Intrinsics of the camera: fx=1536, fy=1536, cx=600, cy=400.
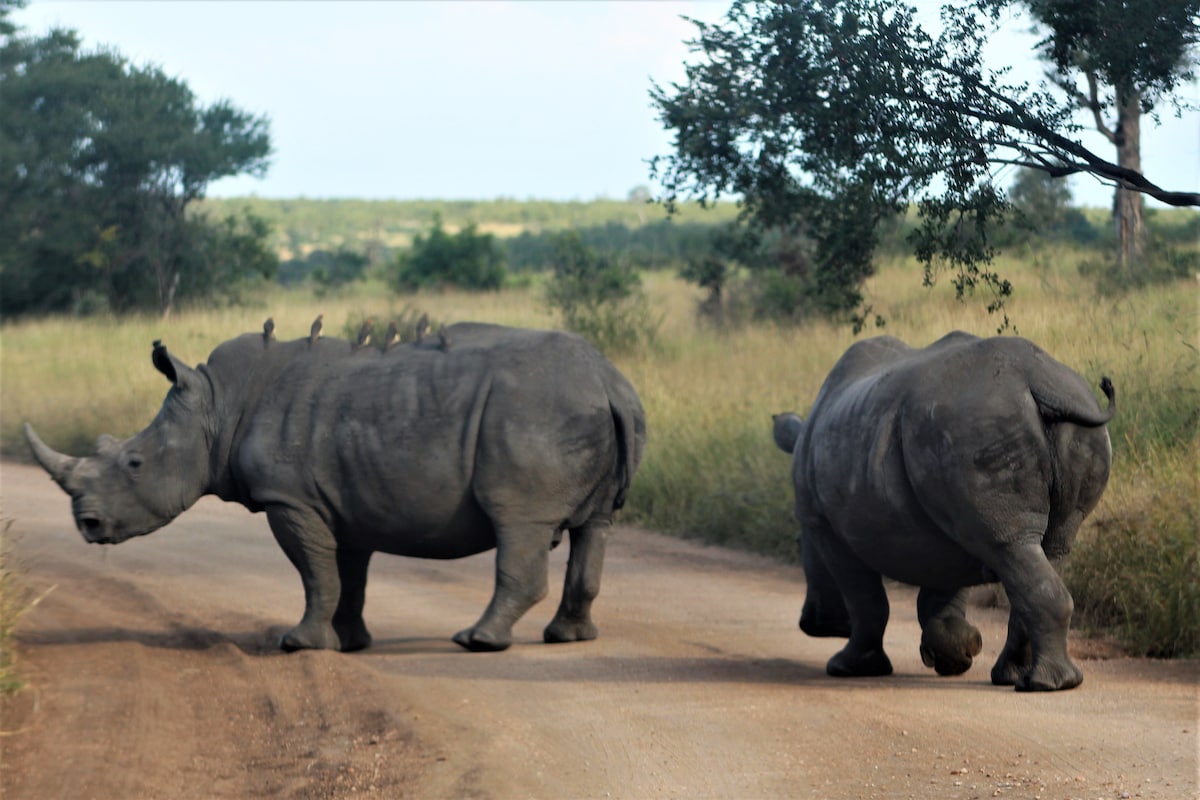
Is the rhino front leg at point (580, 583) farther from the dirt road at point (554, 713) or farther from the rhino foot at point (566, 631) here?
the dirt road at point (554, 713)

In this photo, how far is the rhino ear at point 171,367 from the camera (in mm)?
7659

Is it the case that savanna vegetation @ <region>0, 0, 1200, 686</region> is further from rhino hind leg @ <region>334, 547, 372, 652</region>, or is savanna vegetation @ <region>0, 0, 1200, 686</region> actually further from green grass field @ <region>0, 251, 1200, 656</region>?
rhino hind leg @ <region>334, 547, 372, 652</region>

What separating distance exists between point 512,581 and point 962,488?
2.52 meters

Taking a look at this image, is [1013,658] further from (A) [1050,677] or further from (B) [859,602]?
(B) [859,602]

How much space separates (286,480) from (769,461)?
5418 mm

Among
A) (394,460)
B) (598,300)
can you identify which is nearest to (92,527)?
(394,460)

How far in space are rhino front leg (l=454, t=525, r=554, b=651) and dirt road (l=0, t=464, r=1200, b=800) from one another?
0.12 m

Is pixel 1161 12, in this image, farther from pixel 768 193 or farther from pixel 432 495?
pixel 432 495

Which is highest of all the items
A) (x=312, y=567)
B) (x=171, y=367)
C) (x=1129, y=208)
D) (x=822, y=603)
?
(x=1129, y=208)

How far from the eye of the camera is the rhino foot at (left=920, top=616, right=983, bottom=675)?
626 cm

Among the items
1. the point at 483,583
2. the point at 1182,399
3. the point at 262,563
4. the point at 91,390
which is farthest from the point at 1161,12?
the point at 91,390

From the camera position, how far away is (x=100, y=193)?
1271 inches

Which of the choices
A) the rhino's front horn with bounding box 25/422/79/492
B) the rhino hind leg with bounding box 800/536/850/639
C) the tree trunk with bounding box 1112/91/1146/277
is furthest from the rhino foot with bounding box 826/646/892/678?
the tree trunk with bounding box 1112/91/1146/277

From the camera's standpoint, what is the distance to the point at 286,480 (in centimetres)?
748
